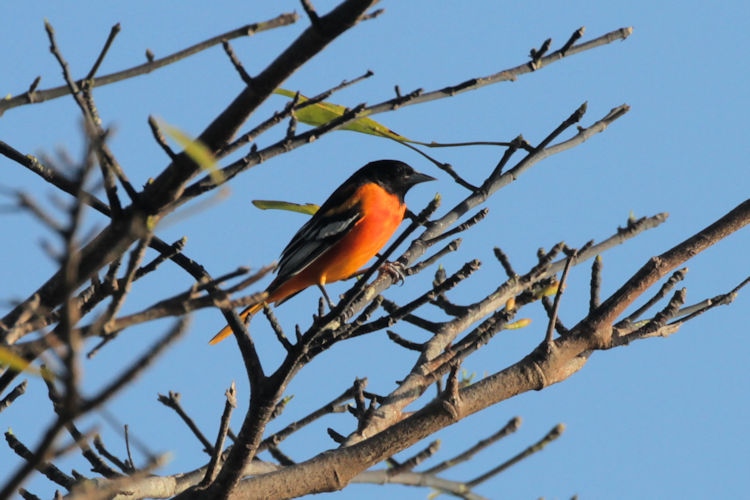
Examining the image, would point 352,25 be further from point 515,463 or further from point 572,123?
point 572,123

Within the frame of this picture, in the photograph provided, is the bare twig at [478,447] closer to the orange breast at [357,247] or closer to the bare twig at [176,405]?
the bare twig at [176,405]

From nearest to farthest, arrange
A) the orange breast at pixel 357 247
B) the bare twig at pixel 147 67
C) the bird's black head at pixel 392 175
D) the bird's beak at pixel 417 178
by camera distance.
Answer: the bare twig at pixel 147 67 → the orange breast at pixel 357 247 → the bird's black head at pixel 392 175 → the bird's beak at pixel 417 178

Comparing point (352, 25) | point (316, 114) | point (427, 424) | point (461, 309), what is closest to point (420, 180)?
point (461, 309)

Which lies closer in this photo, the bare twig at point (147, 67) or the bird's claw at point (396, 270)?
the bare twig at point (147, 67)

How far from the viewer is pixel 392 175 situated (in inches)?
262

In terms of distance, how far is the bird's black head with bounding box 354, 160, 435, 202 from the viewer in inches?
259

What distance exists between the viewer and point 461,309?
4.34m

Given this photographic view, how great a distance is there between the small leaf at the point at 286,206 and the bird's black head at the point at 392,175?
202 centimetres

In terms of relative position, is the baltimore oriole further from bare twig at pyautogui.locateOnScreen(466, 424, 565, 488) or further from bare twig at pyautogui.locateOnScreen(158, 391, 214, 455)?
bare twig at pyautogui.locateOnScreen(466, 424, 565, 488)

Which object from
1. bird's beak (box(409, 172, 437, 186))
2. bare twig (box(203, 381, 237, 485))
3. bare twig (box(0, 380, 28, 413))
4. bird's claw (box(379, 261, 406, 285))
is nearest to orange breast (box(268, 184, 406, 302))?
bird's beak (box(409, 172, 437, 186))

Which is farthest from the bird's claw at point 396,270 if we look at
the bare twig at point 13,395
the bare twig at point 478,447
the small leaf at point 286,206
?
the bare twig at point 13,395

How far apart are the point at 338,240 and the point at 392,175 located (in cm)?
102

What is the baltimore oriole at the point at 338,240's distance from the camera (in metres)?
5.79

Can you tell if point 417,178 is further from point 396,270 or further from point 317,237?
point 396,270
